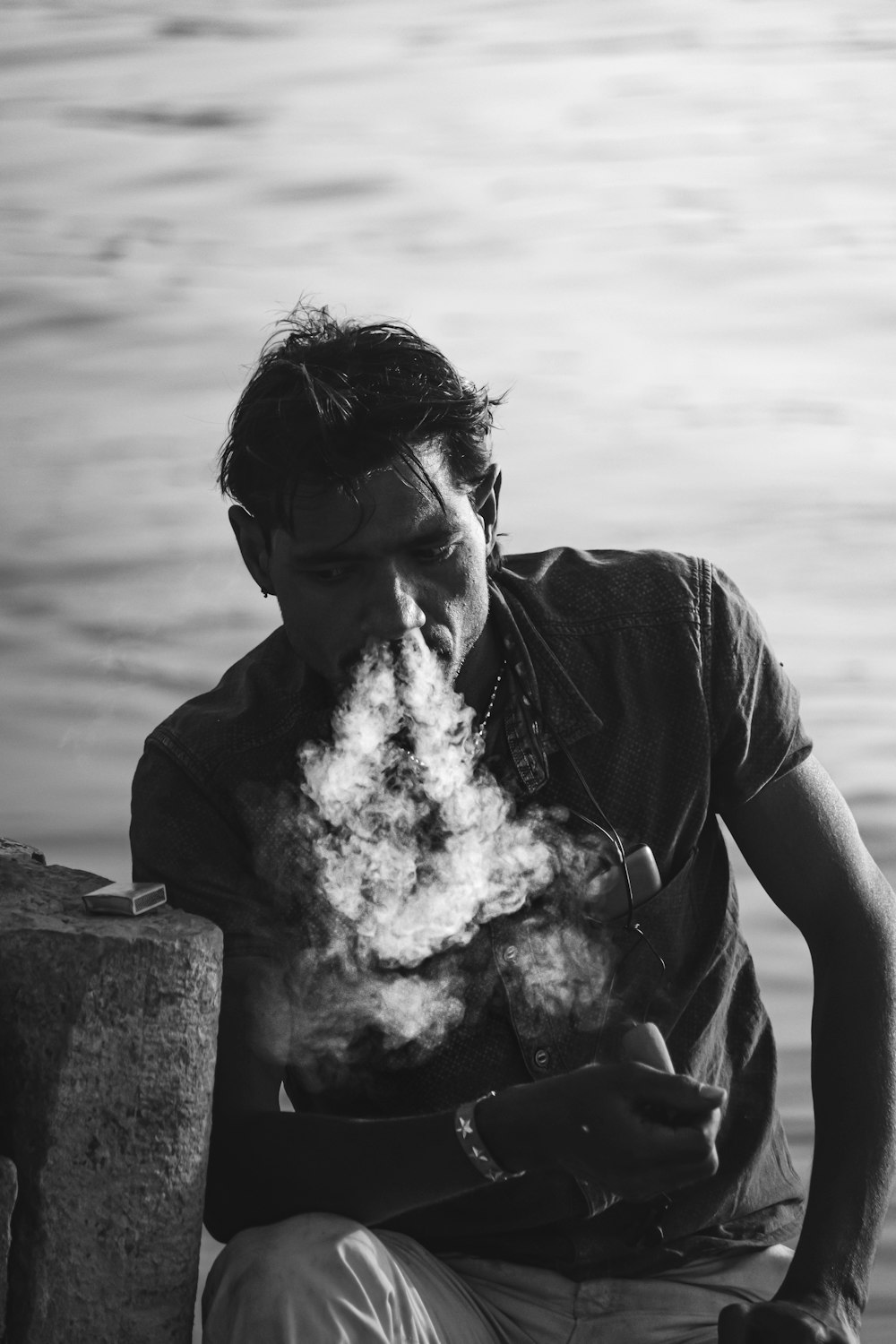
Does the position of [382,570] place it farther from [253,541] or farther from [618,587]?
[618,587]

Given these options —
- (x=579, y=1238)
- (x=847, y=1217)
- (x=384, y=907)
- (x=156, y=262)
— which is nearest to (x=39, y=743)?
(x=156, y=262)

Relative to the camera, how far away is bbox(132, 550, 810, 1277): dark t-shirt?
224cm

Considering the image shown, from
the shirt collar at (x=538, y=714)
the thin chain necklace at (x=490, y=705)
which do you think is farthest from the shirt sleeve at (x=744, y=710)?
the thin chain necklace at (x=490, y=705)

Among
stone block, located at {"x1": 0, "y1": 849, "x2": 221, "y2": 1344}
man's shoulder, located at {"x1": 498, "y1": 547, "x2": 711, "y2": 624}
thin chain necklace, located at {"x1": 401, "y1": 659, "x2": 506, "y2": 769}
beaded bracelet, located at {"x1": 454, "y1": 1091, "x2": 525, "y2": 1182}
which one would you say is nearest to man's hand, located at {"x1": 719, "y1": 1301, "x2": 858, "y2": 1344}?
beaded bracelet, located at {"x1": 454, "y1": 1091, "x2": 525, "y2": 1182}

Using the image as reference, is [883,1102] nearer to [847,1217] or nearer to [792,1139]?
[847,1217]

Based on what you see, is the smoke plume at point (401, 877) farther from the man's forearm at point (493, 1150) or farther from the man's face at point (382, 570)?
the man's forearm at point (493, 1150)

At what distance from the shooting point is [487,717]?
2379mm

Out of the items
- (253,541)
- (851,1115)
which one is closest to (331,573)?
(253,541)

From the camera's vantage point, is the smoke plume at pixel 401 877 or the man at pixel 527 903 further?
the smoke plume at pixel 401 877

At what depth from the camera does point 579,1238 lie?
2229mm

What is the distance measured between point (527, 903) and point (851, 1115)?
0.51 m

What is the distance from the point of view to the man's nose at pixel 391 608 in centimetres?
217

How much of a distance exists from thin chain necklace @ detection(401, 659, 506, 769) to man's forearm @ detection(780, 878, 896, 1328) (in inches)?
21.8

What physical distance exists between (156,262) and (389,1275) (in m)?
3.37
